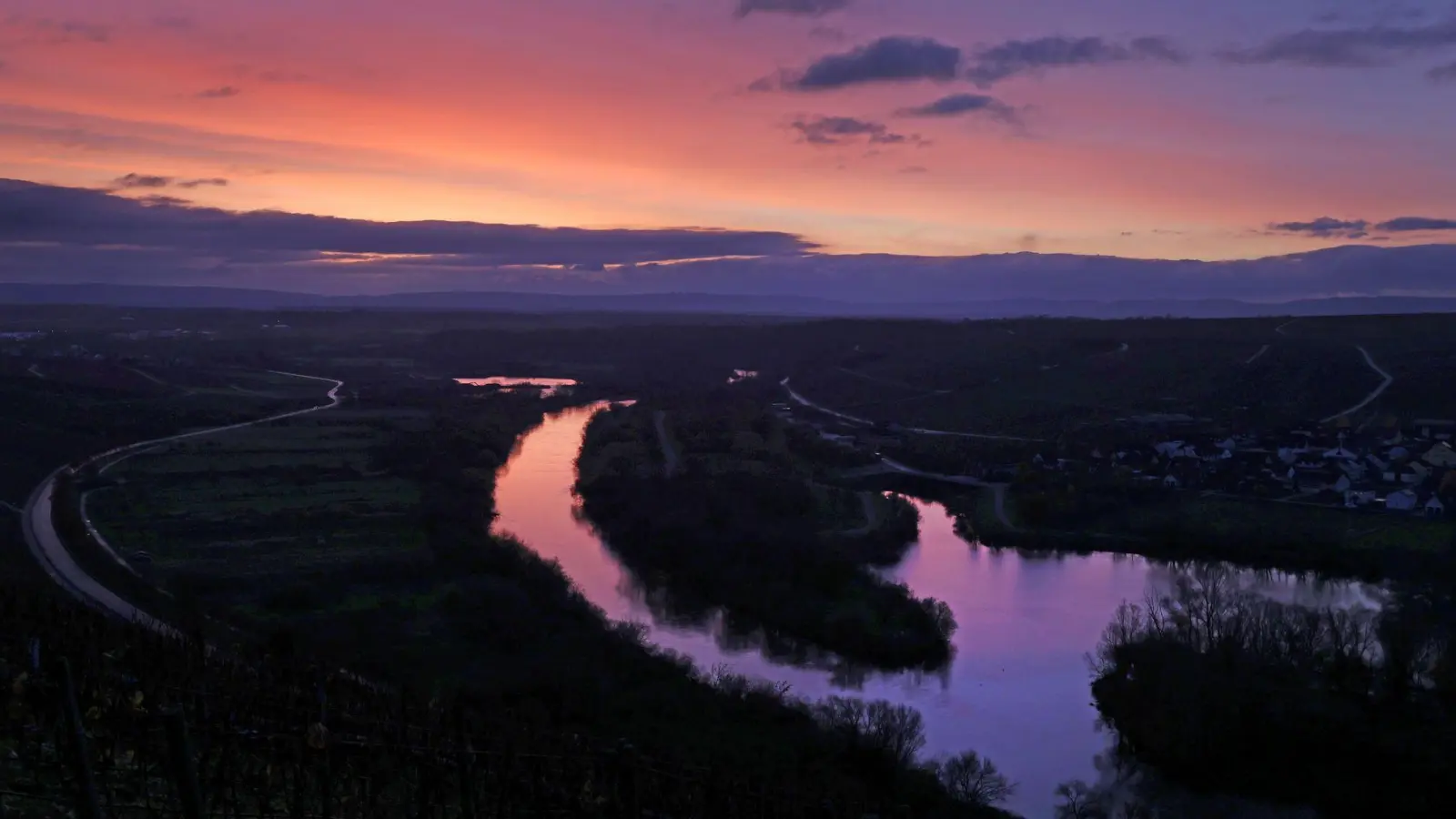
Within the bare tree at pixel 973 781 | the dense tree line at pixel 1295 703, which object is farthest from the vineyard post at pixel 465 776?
the dense tree line at pixel 1295 703

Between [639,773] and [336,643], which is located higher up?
[639,773]

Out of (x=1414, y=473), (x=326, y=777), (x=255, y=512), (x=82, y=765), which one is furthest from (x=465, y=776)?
(x=1414, y=473)

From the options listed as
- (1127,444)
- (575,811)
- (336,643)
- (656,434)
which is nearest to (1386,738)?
(575,811)

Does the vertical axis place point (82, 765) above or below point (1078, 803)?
above

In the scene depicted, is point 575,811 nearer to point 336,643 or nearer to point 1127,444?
point 336,643

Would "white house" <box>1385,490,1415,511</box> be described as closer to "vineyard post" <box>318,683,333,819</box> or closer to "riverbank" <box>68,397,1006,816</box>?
"riverbank" <box>68,397,1006,816</box>

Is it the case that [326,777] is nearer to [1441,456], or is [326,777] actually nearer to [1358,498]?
[1358,498]

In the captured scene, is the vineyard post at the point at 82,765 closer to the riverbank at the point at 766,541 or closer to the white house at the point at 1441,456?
the riverbank at the point at 766,541
